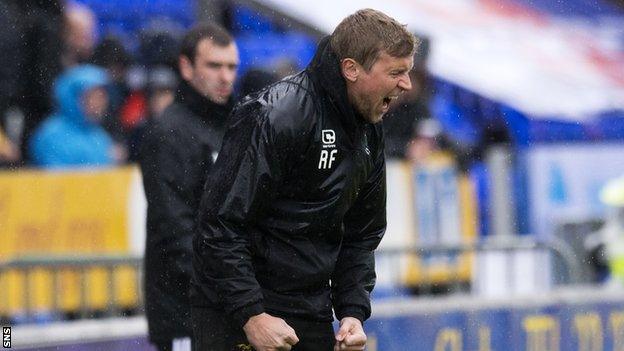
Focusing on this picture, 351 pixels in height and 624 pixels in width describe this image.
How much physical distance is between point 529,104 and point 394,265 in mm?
3087

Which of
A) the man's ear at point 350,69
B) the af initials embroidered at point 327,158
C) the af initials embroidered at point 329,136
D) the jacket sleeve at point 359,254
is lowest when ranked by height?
the jacket sleeve at point 359,254

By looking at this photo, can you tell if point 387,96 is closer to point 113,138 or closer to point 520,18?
point 113,138

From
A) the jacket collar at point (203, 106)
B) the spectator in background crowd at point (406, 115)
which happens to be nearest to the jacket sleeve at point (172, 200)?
the jacket collar at point (203, 106)

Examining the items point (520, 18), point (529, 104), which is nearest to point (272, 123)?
point (529, 104)

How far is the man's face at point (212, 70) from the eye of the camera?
7.02 m

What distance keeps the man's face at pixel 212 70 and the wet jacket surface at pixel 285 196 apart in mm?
1652

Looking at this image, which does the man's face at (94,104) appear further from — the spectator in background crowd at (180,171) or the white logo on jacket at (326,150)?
the white logo on jacket at (326,150)

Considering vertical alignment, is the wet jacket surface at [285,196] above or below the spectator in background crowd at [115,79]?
below

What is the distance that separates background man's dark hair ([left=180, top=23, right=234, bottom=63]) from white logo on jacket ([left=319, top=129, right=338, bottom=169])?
1972 millimetres

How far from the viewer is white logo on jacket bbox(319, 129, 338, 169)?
5211 millimetres

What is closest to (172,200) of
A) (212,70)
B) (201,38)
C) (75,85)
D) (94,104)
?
(212,70)

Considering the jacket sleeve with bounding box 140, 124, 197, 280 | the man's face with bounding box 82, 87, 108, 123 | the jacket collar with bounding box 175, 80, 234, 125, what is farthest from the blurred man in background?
the man's face with bounding box 82, 87, 108, 123

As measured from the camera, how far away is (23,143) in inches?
381

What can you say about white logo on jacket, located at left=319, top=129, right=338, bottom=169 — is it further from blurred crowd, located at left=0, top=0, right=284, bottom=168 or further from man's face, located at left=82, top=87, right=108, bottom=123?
man's face, located at left=82, top=87, right=108, bottom=123
